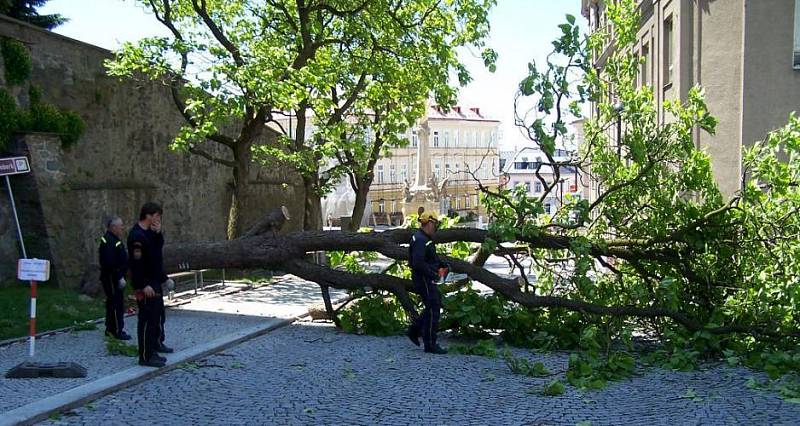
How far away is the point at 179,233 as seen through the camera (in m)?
→ 21.2

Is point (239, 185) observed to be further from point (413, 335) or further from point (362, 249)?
point (413, 335)

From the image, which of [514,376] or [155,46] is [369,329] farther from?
[155,46]

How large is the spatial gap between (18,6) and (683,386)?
21519 mm

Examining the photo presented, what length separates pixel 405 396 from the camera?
24.5 ft

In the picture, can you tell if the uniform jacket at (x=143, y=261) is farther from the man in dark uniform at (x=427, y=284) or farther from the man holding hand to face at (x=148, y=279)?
the man in dark uniform at (x=427, y=284)

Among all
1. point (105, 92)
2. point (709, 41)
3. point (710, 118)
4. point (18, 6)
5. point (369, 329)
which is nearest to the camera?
point (710, 118)

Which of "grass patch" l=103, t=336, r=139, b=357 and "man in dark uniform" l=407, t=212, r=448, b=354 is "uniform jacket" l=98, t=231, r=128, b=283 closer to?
"grass patch" l=103, t=336, r=139, b=357

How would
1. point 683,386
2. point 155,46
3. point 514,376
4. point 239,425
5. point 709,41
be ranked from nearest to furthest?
point 239,425, point 683,386, point 514,376, point 155,46, point 709,41

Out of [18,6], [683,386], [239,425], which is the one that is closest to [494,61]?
[683,386]

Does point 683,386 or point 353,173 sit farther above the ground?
point 353,173

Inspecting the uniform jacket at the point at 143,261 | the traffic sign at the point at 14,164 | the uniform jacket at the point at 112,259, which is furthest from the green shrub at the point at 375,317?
the traffic sign at the point at 14,164

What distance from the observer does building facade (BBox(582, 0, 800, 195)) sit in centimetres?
1883

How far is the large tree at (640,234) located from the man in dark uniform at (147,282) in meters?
3.72

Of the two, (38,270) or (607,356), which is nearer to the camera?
(38,270)
